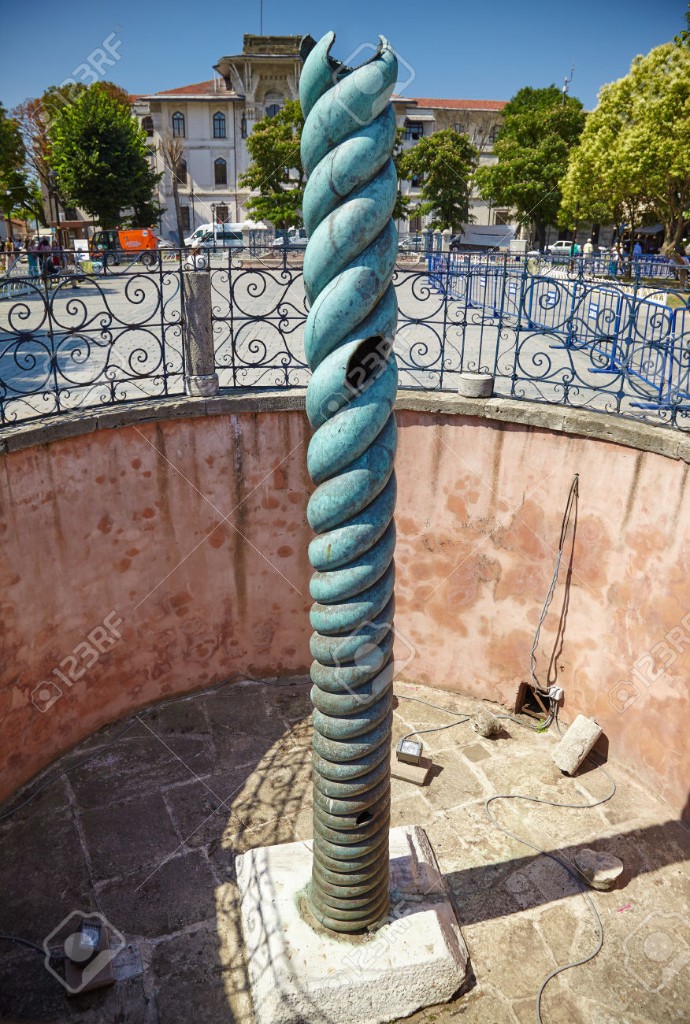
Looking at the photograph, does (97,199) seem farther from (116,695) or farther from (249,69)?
(116,695)

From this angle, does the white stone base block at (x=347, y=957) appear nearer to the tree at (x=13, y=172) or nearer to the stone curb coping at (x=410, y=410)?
the stone curb coping at (x=410, y=410)

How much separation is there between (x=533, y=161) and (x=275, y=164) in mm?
12538

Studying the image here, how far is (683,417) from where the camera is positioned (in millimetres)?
6445

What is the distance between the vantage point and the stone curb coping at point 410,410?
5.98m

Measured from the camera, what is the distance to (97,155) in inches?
1188

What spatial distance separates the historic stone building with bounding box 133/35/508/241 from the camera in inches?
1683

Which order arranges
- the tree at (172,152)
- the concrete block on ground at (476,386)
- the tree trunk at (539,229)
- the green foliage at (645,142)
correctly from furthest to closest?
the tree at (172,152) < the tree trunk at (539,229) < the green foliage at (645,142) < the concrete block on ground at (476,386)

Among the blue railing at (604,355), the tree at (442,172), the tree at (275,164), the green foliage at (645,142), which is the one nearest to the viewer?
the blue railing at (604,355)

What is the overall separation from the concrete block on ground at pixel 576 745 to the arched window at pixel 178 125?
46.3m

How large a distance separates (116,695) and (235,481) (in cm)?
238

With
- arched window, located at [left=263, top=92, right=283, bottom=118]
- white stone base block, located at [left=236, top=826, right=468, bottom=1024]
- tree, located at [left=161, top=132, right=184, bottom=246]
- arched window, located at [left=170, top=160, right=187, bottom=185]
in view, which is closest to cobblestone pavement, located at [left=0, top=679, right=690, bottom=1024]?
white stone base block, located at [left=236, top=826, right=468, bottom=1024]

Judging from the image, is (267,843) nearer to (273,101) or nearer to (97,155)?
(97,155)

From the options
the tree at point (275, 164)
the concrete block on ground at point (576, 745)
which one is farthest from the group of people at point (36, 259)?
the tree at point (275, 164)

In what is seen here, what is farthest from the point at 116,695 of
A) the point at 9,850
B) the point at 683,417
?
the point at 683,417
